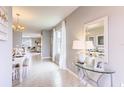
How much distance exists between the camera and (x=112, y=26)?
331 centimetres

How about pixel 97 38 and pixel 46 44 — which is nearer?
pixel 97 38

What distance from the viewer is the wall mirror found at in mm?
3570

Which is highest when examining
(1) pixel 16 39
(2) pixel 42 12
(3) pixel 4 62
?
(2) pixel 42 12

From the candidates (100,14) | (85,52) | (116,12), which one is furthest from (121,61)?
(85,52)

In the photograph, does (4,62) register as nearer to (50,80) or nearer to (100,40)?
(100,40)

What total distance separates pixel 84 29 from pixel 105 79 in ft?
6.40

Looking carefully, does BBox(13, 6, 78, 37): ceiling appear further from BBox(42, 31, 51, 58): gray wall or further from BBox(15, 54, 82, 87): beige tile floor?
BBox(42, 31, 51, 58): gray wall

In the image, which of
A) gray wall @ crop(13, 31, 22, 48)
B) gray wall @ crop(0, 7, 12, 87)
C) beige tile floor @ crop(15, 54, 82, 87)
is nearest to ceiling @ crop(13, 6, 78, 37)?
beige tile floor @ crop(15, 54, 82, 87)

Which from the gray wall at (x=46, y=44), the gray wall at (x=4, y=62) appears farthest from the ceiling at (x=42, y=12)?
the gray wall at (x=46, y=44)

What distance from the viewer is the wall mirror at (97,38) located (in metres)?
3.57

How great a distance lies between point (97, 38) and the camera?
4.04m

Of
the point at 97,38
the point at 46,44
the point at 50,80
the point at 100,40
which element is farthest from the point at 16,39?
the point at 100,40

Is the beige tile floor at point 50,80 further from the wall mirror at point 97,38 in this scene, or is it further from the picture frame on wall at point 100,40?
the picture frame on wall at point 100,40
